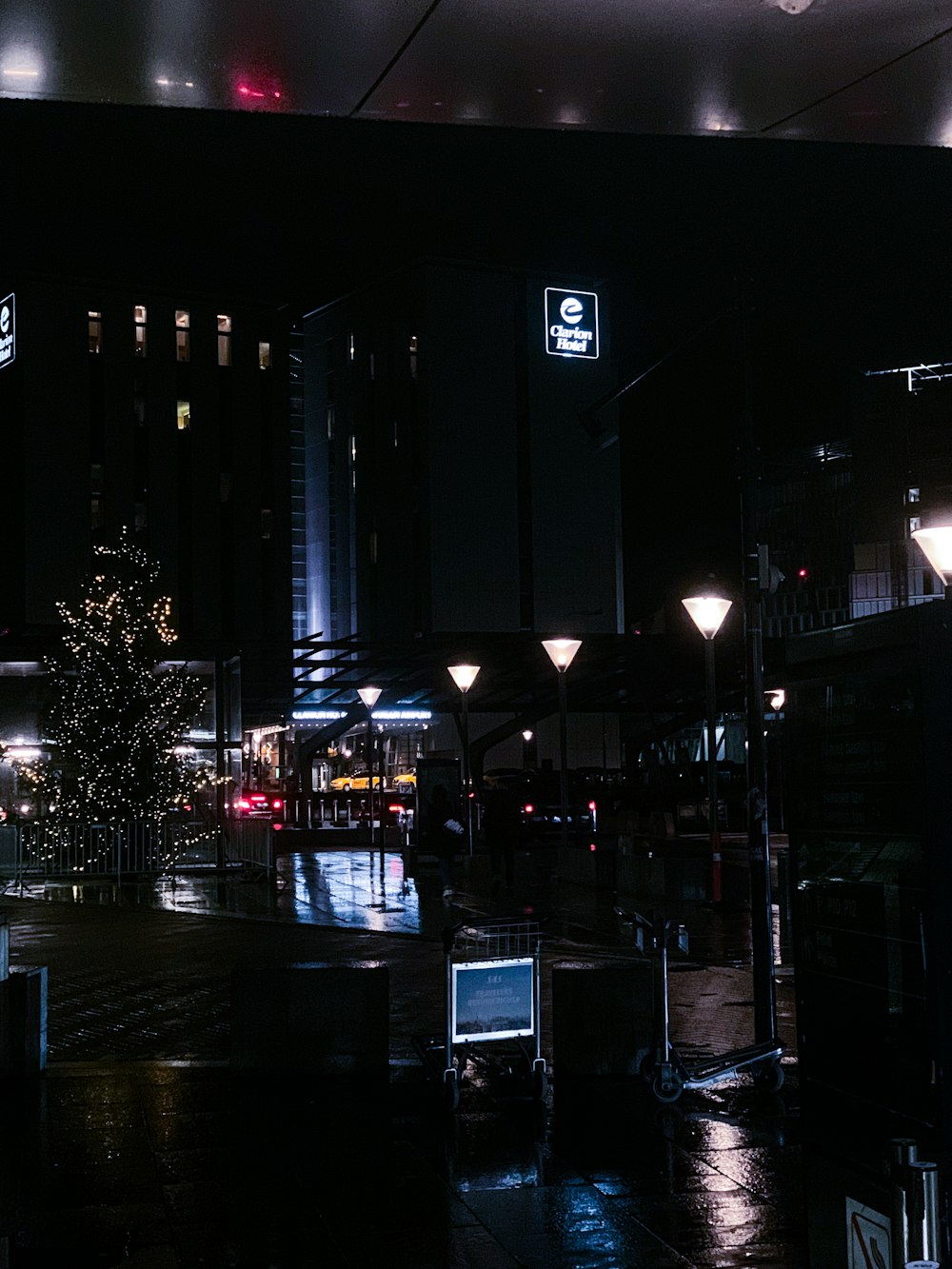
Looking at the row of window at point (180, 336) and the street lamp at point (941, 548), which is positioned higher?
the row of window at point (180, 336)

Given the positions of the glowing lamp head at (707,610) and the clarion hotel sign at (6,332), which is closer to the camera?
the glowing lamp head at (707,610)

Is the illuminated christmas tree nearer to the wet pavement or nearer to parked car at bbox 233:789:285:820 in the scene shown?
parked car at bbox 233:789:285:820

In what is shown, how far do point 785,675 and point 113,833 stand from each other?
24448mm

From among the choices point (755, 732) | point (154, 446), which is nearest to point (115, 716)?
point (755, 732)

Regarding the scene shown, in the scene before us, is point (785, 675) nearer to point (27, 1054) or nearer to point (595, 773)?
point (27, 1054)

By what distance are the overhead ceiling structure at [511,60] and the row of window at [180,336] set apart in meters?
67.0

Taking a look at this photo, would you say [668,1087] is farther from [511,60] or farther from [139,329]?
[139,329]

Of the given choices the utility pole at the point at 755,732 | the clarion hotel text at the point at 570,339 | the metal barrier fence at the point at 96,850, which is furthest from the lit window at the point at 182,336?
the utility pole at the point at 755,732

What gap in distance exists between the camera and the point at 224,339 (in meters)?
72.0

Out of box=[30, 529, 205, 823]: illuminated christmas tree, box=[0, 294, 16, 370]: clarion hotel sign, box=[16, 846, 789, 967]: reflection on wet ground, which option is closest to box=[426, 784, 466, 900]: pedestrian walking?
box=[16, 846, 789, 967]: reflection on wet ground

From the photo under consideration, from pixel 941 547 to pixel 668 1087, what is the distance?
8785mm

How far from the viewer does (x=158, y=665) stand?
3316 centimetres

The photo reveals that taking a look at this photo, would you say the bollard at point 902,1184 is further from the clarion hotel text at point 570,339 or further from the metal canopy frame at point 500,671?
the clarion hotel text at point 570,339

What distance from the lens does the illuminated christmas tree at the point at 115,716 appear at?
30578mm
